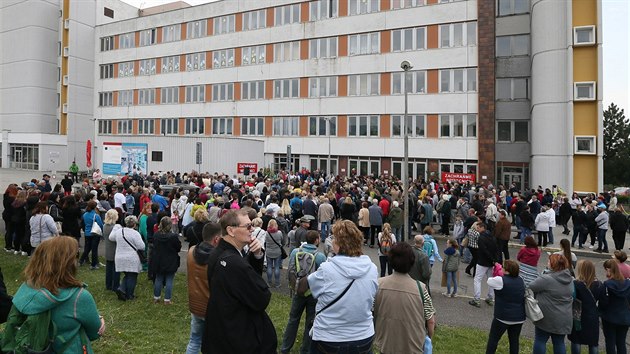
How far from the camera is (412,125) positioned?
1454 inches

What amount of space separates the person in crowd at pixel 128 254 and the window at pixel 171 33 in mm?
44295

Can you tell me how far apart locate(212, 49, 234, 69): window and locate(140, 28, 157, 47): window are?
30.3ft

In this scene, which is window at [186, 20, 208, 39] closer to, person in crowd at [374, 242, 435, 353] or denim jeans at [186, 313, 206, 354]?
denim jeans at [186, 313, 206, 354]

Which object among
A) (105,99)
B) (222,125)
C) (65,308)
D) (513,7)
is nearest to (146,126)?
(105,99)

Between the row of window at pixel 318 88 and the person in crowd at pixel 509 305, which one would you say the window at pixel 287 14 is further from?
the person in crowd at pixel 509 305

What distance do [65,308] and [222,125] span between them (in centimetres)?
4401

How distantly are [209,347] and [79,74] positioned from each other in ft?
200

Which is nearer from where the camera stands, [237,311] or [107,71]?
[237,311]

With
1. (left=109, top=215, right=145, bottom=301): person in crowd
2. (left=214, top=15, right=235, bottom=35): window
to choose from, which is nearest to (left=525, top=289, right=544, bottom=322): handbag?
(left=109, top=215, right=145, bottom=301): person in crowd

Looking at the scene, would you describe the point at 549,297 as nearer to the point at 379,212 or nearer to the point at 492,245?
the point at 492,245

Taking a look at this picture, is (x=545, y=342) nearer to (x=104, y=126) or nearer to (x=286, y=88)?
(x=286, y=88)

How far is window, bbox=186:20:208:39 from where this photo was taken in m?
46.9

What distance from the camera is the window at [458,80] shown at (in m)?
34.5

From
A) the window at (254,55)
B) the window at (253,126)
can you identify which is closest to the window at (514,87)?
the window at (253,126)
